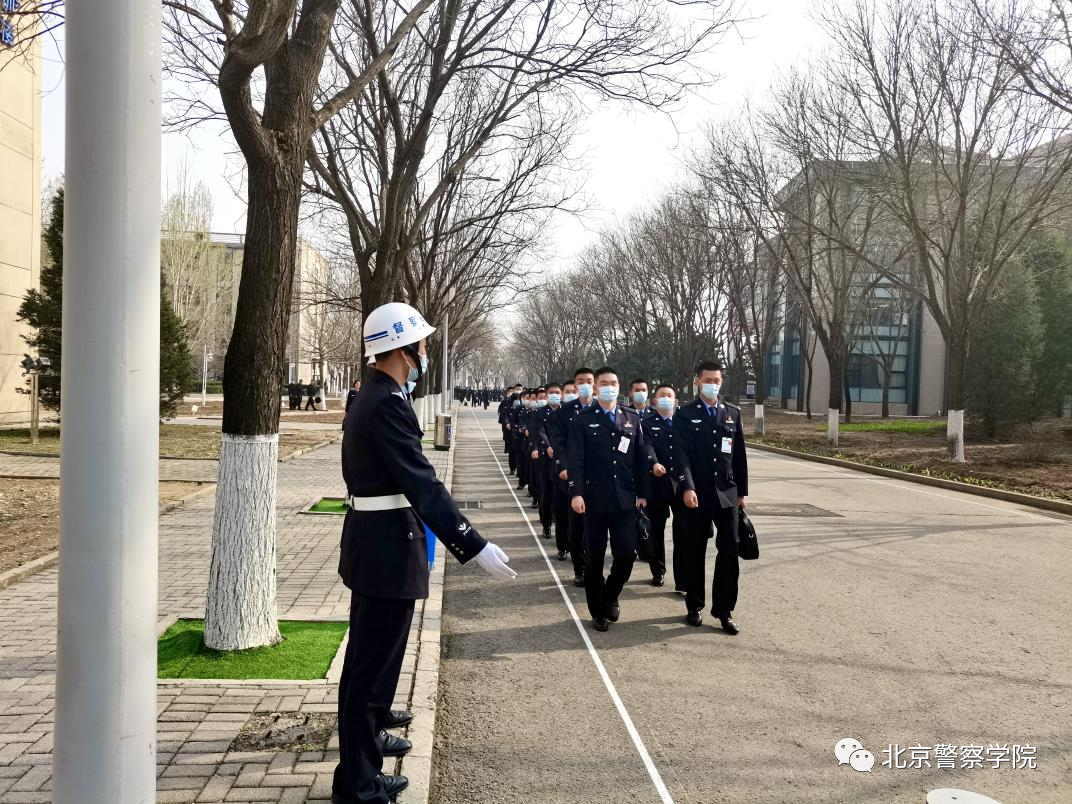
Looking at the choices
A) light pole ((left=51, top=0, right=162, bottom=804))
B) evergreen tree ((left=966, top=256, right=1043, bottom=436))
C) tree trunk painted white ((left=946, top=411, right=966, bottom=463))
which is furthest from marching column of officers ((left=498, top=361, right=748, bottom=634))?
evergreen tree ((left=966, top=256, right=1043, bottom=436))

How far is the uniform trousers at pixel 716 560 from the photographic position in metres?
6.62

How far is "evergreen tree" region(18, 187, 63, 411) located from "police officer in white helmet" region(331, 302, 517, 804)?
74.5ft

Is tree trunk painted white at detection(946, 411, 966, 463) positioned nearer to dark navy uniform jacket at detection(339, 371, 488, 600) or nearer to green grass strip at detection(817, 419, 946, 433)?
green grass strip at detection(817, 419, 946, 433)

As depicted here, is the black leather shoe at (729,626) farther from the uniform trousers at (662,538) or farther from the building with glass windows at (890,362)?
the building with glass windows at (890,362)

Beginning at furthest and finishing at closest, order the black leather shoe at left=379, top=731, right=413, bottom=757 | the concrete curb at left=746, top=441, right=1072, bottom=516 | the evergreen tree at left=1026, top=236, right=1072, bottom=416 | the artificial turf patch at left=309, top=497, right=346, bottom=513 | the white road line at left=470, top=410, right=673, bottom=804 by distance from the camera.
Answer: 1. the evergreen tree at left=1026, top=236, right=1072, bottom=416
2. the concrete curb at left=746, top=441, right=1072, bottom=516
3. the artificial turf patch at left=309, top=497, right=346, bottom=513
4. the black leather shoe at left=379, top=731, right=413, bottom=757
5. the white road line at left=470, top=410, right=673, bottom=804

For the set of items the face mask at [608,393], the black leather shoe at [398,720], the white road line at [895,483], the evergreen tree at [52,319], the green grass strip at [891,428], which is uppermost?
the evergreen tree at [52,319]

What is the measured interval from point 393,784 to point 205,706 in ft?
4.63

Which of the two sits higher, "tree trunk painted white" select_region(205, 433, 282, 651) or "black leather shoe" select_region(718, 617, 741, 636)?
"tree trunk painted white" select_region(205, 433, 282, 651)

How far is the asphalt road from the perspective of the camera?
13.4 ft

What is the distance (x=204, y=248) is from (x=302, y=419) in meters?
12.9

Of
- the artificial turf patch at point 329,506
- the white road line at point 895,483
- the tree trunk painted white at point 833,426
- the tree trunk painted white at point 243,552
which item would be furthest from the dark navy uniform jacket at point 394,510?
the tree trunk painted white at point 833,426

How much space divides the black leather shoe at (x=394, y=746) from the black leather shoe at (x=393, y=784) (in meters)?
0.33

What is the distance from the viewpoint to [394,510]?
145 inches

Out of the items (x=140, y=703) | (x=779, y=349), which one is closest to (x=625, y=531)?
(x=140, y=703)
